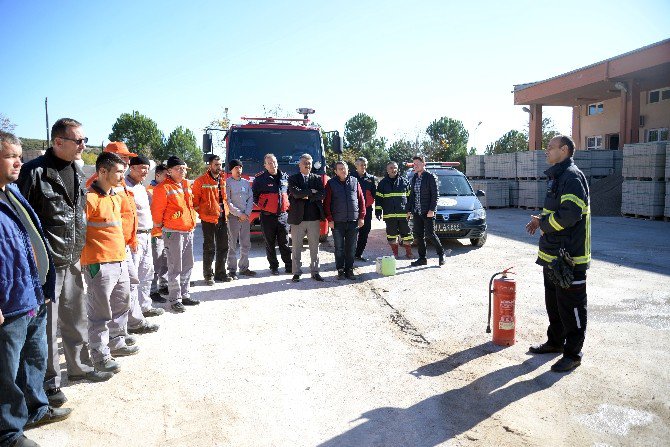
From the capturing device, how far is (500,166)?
21.5 metres

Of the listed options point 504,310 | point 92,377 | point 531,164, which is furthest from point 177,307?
point 531,164

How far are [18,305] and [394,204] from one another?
701 centimetres

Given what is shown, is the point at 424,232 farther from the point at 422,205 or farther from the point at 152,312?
the point at 152,312

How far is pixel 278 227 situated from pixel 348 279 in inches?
60.4

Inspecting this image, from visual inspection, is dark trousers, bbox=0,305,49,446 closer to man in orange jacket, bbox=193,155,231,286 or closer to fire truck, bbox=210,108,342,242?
man in orange jacket, bbox=193,155,231,286

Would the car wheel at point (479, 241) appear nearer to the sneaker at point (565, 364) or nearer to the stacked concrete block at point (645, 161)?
the sneaker at point (565, 364)

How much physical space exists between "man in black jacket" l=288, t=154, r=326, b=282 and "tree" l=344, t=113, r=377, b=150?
66.9m

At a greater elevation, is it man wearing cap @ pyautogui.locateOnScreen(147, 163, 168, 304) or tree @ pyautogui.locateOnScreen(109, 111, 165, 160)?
tree @ pyautogui.locateOnScreen(109, 111, 165, 160)

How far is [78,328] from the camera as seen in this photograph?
12.6 feet

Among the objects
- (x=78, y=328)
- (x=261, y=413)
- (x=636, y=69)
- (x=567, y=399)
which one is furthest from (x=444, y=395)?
(x=636, y=69)

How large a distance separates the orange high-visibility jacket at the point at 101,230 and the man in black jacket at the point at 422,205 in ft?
18.0

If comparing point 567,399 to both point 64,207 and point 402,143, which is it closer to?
point 64,207

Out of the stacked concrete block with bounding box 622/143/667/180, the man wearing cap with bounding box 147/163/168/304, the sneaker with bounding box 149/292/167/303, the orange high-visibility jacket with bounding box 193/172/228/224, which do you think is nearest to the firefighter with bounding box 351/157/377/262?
the orange high-visibility jacket with bounding box 193/172/228/224

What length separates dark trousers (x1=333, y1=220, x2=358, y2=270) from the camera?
758 cm
